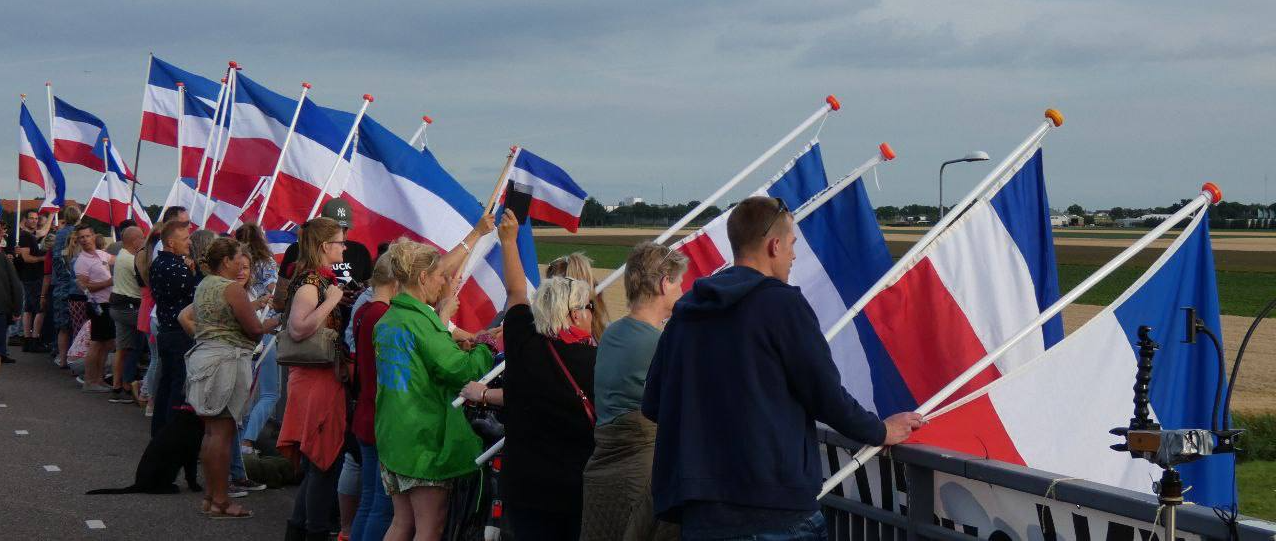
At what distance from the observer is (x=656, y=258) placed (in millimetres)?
4234

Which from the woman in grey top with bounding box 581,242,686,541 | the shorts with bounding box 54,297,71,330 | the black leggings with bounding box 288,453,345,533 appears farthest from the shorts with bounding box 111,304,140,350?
the woman in grey top with bounding box 581,242,686,541

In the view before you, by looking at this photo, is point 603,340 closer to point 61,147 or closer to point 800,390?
point 800,390

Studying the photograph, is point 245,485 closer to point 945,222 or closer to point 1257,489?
point 945,222

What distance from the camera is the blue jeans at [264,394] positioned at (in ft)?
30.3

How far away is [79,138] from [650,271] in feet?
55.4

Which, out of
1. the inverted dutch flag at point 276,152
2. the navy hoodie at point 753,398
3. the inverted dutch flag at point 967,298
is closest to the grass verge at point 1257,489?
the inverted dutch flag at point 967,298

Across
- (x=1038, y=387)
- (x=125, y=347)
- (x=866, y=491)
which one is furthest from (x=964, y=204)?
(x=125, y=347)

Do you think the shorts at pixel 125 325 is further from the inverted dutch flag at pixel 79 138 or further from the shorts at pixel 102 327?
the inverted dutch flag at pixel 79 138

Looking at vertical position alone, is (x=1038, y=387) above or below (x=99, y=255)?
below

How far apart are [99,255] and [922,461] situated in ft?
39.4

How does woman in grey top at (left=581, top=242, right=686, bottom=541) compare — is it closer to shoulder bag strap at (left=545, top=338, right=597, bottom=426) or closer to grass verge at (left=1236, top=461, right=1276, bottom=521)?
shoulder bag strap at (left=545, top=338, right=597, bottom=426)

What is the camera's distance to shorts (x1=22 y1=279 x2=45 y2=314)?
17.8m

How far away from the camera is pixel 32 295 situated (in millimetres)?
17844

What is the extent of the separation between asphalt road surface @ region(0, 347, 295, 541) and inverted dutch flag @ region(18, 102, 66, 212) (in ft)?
24.6
